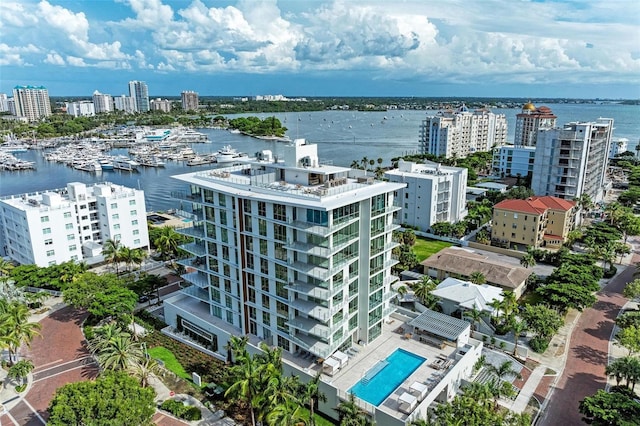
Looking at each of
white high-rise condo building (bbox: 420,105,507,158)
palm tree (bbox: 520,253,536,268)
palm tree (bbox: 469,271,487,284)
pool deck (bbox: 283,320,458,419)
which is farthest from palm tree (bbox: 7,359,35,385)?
white high-rise condo building (bbox: 420,105,507,158)

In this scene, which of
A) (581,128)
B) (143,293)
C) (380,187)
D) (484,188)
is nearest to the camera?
(380,187)

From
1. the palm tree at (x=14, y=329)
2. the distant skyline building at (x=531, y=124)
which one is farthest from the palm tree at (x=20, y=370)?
the distant skyline building at (x=531, y=124)

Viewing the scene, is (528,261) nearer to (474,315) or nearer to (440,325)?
(474,315)

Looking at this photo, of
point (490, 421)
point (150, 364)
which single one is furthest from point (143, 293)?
point (490, 421)

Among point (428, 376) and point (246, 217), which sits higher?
point (246, 217)

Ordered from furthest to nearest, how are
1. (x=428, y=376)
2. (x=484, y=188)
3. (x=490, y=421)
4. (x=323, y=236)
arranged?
(x=484, y=188)
(x=428, y=376)
(x=323, y=236)
(x=490, y=421)

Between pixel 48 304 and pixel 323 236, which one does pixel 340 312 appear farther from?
pixel 48 304
